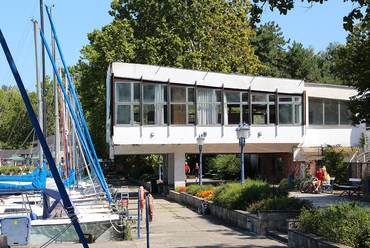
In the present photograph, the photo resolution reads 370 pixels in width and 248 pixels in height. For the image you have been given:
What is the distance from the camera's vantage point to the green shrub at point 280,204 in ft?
46.4

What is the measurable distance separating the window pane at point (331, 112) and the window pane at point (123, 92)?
16010mm

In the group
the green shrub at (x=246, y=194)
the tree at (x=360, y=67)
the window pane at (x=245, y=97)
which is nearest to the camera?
the green shrub at (x=246, y=194)

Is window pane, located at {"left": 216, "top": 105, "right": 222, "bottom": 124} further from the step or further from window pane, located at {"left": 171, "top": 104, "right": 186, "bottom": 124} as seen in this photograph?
the step

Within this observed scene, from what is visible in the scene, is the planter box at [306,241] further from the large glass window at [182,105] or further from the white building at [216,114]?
the large glass window at [182,105]

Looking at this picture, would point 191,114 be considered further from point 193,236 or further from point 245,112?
point 193,236

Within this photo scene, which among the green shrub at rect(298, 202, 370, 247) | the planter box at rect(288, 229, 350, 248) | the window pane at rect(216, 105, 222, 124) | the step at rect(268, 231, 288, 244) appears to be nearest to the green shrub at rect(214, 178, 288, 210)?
the step at rect(268, 231, 288, 244)

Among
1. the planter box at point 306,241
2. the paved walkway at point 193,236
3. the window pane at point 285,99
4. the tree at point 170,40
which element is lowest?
the paved walkway at point 193,236

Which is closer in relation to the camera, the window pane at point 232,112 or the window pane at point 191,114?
the window pane at point 191,114

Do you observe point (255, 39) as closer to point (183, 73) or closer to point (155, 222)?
point (183, 73)

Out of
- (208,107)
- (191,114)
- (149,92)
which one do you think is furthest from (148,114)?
(208,107)

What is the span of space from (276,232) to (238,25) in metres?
34.5

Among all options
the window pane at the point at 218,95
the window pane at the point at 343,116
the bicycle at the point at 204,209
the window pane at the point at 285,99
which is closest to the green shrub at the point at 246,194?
the bicycle at the point at 204,209

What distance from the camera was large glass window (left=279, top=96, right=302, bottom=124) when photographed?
3309cm

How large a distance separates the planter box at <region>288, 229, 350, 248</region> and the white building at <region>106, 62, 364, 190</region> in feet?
65.4
